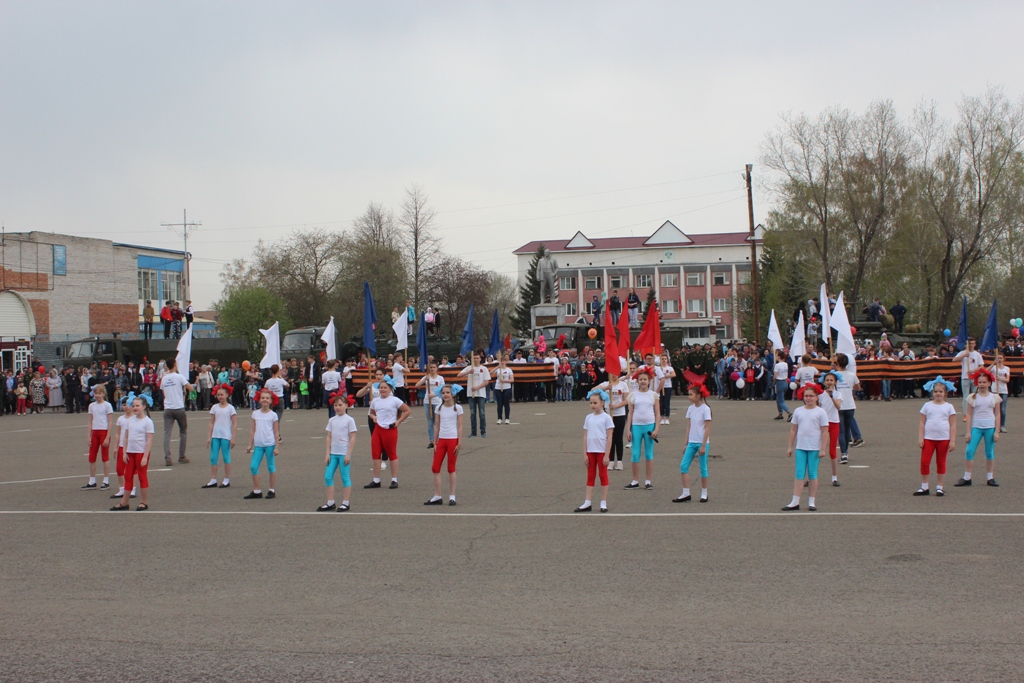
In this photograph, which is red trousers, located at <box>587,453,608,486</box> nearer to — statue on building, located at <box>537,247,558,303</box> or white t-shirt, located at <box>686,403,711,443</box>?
white t-shirt, located at <box>686,403,711,443</box>

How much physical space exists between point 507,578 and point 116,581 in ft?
11.0

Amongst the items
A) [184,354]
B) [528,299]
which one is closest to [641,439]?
[184,354]

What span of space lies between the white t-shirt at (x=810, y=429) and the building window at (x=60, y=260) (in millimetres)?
61685

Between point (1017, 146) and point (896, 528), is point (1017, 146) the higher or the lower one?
the higher one

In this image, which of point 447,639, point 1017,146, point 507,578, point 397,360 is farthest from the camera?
point 1017,146

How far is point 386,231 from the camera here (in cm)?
6241

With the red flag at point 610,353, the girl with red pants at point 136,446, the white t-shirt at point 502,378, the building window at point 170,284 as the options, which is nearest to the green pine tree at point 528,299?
the building window at point 170,284

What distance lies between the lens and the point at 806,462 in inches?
427

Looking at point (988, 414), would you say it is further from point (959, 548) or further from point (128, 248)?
point (128, 248)

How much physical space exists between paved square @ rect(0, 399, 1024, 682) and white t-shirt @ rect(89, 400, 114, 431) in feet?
3.54

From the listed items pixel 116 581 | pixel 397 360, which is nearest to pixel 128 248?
pixel 397 360

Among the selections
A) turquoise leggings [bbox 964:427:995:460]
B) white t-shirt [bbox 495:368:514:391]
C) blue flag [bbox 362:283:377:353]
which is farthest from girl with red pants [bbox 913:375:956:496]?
white t-shirt [bbox 495:368:514:391]

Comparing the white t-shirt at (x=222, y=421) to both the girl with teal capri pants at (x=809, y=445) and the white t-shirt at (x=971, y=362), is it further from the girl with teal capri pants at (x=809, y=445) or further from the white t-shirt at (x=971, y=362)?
the white t-shirt at (x=971, y=362)

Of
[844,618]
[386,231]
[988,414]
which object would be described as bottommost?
[844,618]
